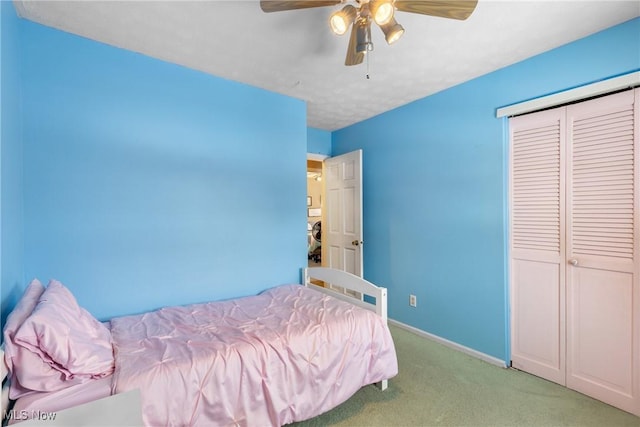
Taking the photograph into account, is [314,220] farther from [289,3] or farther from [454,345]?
[289,3]

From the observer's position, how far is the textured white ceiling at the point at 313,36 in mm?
1646

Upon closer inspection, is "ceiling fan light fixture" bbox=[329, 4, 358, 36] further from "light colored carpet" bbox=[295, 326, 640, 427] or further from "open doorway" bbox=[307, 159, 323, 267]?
"open doorway" bbox=[307, 159, 323, 267]

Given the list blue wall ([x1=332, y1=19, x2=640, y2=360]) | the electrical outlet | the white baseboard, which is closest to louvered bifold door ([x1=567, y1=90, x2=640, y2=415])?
blue wall ([x1=332, y1=19, x2=640, y2=360])

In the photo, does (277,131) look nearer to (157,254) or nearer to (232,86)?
(232,86)

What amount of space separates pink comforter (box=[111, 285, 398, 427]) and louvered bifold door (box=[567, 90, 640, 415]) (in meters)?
1.37

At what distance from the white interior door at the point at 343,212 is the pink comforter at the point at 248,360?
1542 millimetres

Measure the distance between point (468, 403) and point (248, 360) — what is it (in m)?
1.51

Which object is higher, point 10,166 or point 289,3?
point 289,3

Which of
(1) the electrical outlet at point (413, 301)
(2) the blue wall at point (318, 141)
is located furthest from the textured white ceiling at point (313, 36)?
(1) the electrical outlet at point (413, 301)

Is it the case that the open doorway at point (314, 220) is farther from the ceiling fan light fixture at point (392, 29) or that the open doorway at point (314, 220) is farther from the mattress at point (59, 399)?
the mattress at point (59, 399)

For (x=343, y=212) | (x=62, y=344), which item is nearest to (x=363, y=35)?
(x=62, y=344)

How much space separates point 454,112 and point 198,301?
2866 mm

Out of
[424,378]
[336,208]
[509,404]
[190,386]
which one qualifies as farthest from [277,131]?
[509,404]

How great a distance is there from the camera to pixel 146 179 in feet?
7.02
